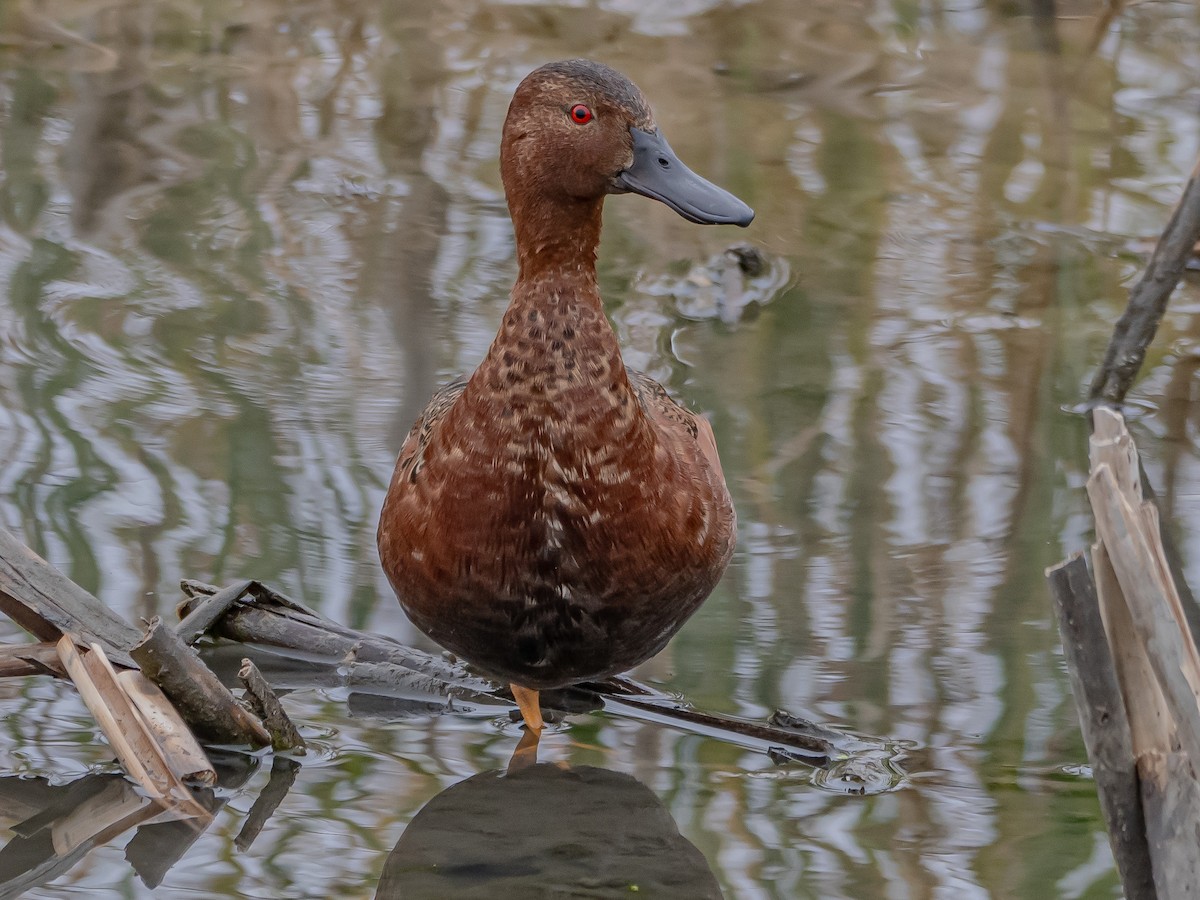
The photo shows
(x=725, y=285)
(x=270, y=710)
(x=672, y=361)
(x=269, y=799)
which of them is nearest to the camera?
(x=269, y=799)

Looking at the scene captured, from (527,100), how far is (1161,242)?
9.15 ft

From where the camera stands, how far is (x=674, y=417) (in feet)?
15.6

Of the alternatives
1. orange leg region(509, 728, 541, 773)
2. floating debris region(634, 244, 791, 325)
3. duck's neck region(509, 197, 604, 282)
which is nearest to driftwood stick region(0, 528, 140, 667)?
orange leg region(509, 728, 541, 773)

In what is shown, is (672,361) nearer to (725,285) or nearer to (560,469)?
(725,285)

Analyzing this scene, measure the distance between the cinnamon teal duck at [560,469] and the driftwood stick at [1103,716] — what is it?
1.34 meters

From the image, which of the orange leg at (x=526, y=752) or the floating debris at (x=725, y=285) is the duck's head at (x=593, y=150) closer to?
the orange leg at (x=526, y=752)

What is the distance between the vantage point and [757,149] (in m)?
8.90

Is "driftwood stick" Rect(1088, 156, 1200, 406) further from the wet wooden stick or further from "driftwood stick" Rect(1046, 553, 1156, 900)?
the wet wooden stick

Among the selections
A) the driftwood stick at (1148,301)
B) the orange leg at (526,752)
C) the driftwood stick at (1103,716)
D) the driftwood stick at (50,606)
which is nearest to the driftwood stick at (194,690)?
the driftwood stick at (50,606)

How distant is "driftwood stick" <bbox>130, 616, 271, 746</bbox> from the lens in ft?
12.8

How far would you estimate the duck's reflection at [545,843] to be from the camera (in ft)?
12.3

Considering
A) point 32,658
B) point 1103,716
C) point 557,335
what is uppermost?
point 557,335

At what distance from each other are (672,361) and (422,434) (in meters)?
2.49

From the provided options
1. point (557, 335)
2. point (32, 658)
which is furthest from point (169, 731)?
point (557, 335)
